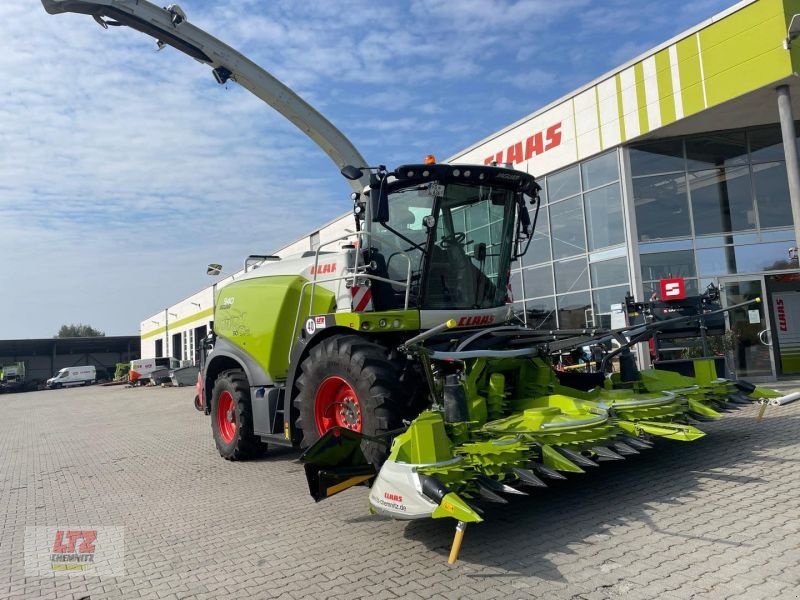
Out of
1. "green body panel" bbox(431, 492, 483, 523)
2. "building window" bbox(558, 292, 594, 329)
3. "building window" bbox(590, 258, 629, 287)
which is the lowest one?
"green body panel" bbox(431, 492, 483, 523)

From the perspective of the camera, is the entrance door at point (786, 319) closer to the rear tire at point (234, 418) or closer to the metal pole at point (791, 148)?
the metal pole at point (791, 148)

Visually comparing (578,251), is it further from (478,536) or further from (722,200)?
(478,536)

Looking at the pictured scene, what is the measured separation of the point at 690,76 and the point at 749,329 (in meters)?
5.19

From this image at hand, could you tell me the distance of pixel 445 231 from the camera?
18.8 feet

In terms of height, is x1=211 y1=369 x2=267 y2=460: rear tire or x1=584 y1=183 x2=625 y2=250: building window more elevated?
x1=584 y1=183 x2=625 y2=250: building window

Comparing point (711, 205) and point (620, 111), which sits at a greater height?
point (620, 111)

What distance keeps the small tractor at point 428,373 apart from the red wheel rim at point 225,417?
0.8 inches

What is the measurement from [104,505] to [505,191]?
5194mm

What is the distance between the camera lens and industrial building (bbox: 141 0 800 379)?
10.7 m

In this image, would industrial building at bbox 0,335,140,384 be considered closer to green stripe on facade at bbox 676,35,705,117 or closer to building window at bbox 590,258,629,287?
building window at bbox 590,258,629,287

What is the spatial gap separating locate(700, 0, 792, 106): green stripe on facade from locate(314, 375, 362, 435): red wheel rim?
9.23 m

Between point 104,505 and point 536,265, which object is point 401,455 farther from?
point 536,265

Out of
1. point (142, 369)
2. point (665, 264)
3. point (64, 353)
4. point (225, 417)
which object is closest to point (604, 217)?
point (665, 264)

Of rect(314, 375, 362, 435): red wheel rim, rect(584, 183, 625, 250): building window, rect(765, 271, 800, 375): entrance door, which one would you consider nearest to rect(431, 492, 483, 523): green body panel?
rect(314, 375, 362, 435): red wheel rim
